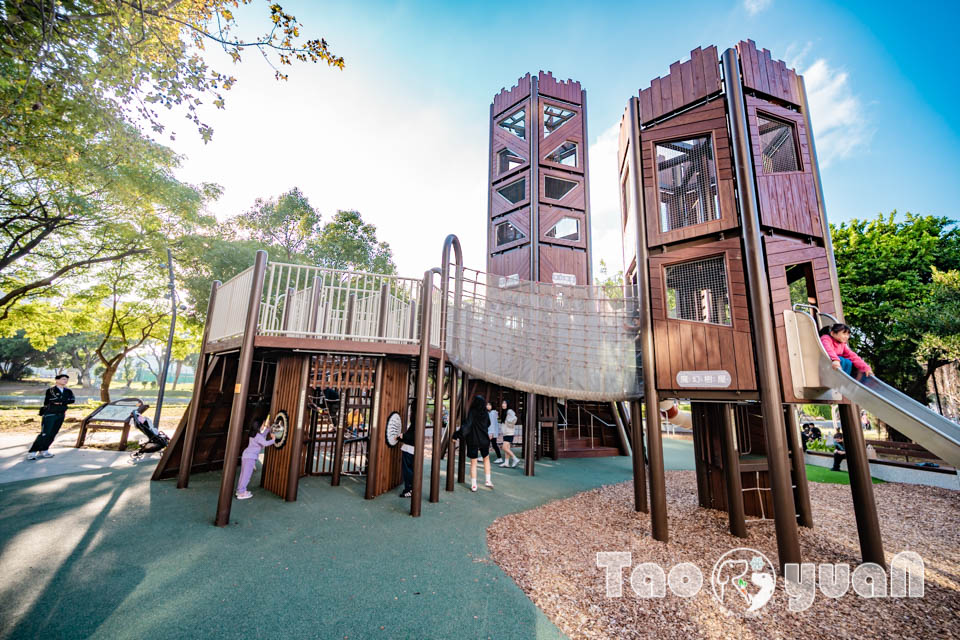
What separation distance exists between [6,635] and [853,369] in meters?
9.31

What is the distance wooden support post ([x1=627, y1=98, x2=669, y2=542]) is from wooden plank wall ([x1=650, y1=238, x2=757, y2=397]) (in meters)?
0.12

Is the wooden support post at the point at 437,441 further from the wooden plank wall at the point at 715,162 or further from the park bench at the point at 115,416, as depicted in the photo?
the park bench at the point at 115,416

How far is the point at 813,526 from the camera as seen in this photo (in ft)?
22.4

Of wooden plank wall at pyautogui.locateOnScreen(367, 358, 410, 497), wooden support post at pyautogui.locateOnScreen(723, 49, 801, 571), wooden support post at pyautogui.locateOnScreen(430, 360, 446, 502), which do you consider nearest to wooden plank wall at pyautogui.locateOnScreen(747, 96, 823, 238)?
wooden support post at pyautogui.locateOnScreen(723, 49, 801, 571)

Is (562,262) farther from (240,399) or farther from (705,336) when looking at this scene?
(240,399)

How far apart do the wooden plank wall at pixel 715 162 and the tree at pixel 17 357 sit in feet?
180

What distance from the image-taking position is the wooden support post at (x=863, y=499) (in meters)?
5.13

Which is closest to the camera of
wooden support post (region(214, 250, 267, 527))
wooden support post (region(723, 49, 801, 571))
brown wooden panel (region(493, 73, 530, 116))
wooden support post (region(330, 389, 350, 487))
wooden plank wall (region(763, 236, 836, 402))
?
wooden support post (region(723, 49, 801, 571))

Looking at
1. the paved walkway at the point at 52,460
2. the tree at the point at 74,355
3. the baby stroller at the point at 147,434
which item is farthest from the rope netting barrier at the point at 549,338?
the tree at the point at 74,355

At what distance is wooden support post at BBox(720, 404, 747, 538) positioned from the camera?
20.0ft

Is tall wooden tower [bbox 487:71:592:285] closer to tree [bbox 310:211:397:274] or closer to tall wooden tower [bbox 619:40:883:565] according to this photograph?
tall wooden tower [bbox 619:40:883:565]

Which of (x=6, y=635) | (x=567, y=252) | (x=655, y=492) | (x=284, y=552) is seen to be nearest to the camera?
(x=6, y=635)

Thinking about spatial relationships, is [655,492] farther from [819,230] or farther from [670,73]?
[670,73]

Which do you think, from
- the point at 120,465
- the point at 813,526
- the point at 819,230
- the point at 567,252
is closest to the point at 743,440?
the point at 813,526
